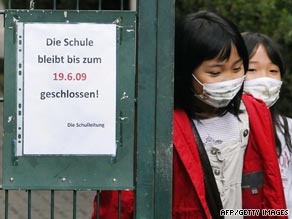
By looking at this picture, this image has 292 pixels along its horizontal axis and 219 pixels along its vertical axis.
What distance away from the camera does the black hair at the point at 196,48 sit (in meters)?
3.98

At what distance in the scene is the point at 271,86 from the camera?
4652mm

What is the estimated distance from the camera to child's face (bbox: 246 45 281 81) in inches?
186

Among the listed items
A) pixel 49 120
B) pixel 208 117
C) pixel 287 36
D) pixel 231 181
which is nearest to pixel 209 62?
pixel 208 117

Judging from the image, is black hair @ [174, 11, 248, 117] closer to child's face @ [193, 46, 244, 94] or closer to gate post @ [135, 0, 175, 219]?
child's face @ [193, 46, 244, 94]

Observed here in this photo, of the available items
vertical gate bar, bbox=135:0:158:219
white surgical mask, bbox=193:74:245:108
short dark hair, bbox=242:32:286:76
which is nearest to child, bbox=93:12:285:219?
white surgical mask, bbox=193:74:245:108

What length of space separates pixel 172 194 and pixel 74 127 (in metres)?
0.55

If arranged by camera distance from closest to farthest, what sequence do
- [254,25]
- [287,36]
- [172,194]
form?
1. [172,194]
2. [287,36]
3. [254,25]

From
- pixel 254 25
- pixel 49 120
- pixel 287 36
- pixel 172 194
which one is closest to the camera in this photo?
pixel 49 120

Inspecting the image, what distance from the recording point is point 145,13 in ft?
12.0

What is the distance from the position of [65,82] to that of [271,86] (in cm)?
142

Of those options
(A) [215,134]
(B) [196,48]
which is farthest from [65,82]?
(A) [215,134]

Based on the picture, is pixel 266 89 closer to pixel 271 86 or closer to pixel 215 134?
pixel 271 86

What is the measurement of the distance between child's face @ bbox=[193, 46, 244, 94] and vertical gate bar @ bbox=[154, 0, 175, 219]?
1.00 ft

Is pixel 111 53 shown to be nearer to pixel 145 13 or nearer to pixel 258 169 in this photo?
pixel 145 13
